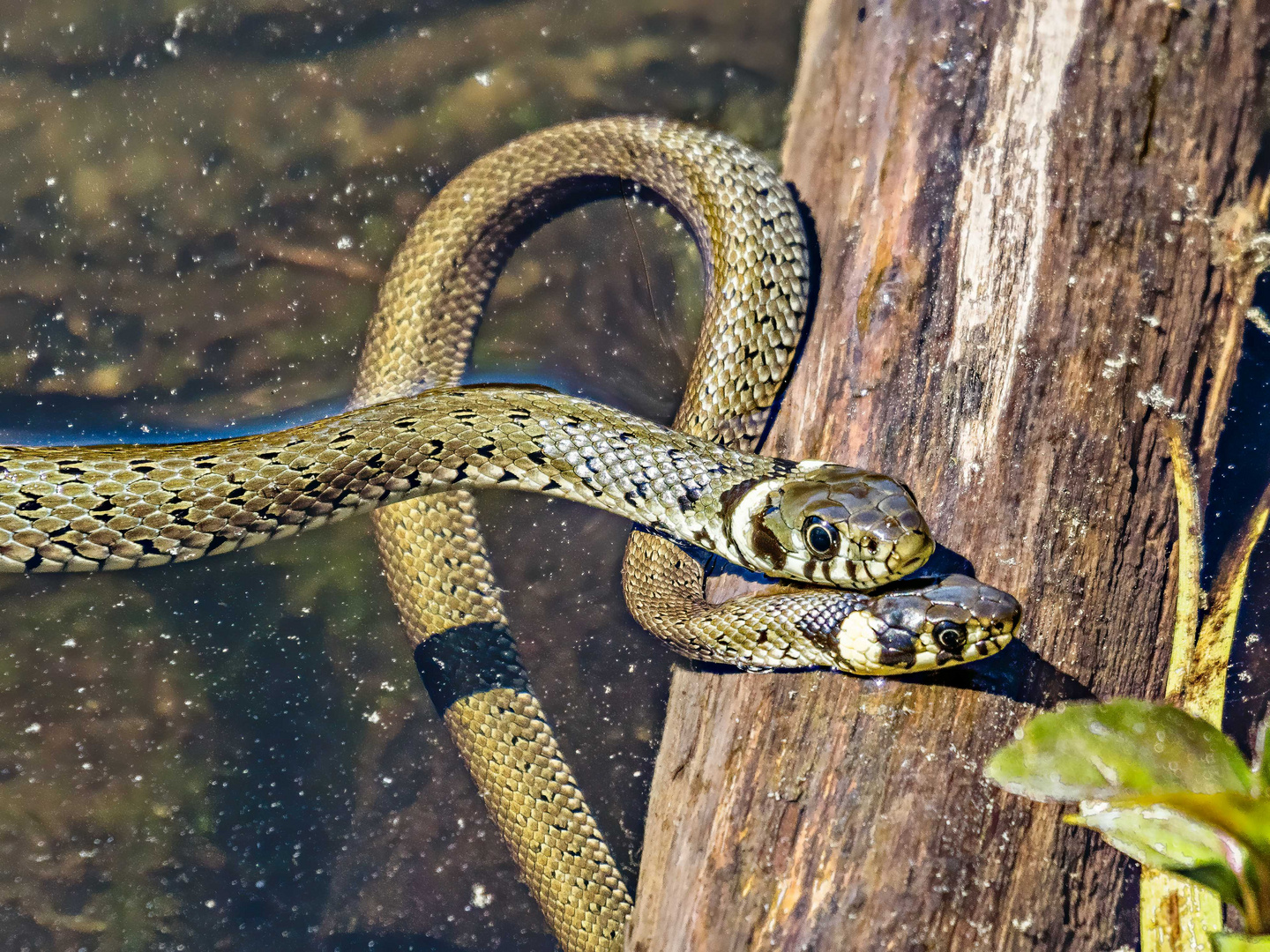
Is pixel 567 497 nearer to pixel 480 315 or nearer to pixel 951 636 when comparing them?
pixel 480 315

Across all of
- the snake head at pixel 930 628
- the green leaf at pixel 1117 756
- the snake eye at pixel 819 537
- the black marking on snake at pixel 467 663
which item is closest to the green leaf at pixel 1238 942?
the green leaf at pixel 1117 756

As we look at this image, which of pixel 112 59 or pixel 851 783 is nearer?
pixel 851 783

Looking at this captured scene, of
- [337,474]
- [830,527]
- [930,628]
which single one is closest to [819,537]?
[830,527]

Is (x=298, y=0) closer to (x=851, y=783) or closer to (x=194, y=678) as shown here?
(x=194, y=678)

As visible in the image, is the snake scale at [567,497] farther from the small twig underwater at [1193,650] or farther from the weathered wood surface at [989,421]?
the small twig underwater at [1193,650]

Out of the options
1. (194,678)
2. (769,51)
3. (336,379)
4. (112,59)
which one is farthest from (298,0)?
(194,678)

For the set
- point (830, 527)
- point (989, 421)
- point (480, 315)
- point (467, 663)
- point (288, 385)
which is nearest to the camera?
point (989, 421)
